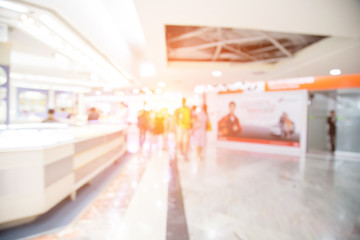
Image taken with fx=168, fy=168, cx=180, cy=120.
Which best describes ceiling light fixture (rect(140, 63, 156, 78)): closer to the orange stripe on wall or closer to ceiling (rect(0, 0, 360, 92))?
ceiling (rect(0, 0, 360, 92))

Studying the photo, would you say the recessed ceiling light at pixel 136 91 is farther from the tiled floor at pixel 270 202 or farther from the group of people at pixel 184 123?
the tiled floor at pixel 270 202

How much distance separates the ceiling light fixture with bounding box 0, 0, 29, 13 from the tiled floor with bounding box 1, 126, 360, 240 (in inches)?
95.2

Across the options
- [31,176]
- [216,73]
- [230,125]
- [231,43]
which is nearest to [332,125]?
[230,125]

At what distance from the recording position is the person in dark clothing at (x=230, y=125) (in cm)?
767

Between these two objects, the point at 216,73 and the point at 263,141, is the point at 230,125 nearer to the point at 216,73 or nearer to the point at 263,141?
the point at 263,141

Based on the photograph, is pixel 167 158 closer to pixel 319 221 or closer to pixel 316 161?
pixel 319 221

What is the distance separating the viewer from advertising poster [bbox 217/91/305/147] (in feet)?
21.3

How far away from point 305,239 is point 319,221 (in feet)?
1.87

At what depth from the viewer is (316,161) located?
562 cm

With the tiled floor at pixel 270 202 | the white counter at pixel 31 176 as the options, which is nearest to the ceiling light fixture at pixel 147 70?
the tiled floor at pixel 270 202

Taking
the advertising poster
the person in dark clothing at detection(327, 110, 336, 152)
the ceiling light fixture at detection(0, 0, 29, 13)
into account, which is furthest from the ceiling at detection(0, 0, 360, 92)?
the person in dark clothing at detection(327, 110, 336, 152)

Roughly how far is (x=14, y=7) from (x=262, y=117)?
7.50 m

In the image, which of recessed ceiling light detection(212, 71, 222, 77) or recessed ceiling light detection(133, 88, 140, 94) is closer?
recessed ceiling light detection(212, 71, 222, 77)

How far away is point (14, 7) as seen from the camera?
174cm
